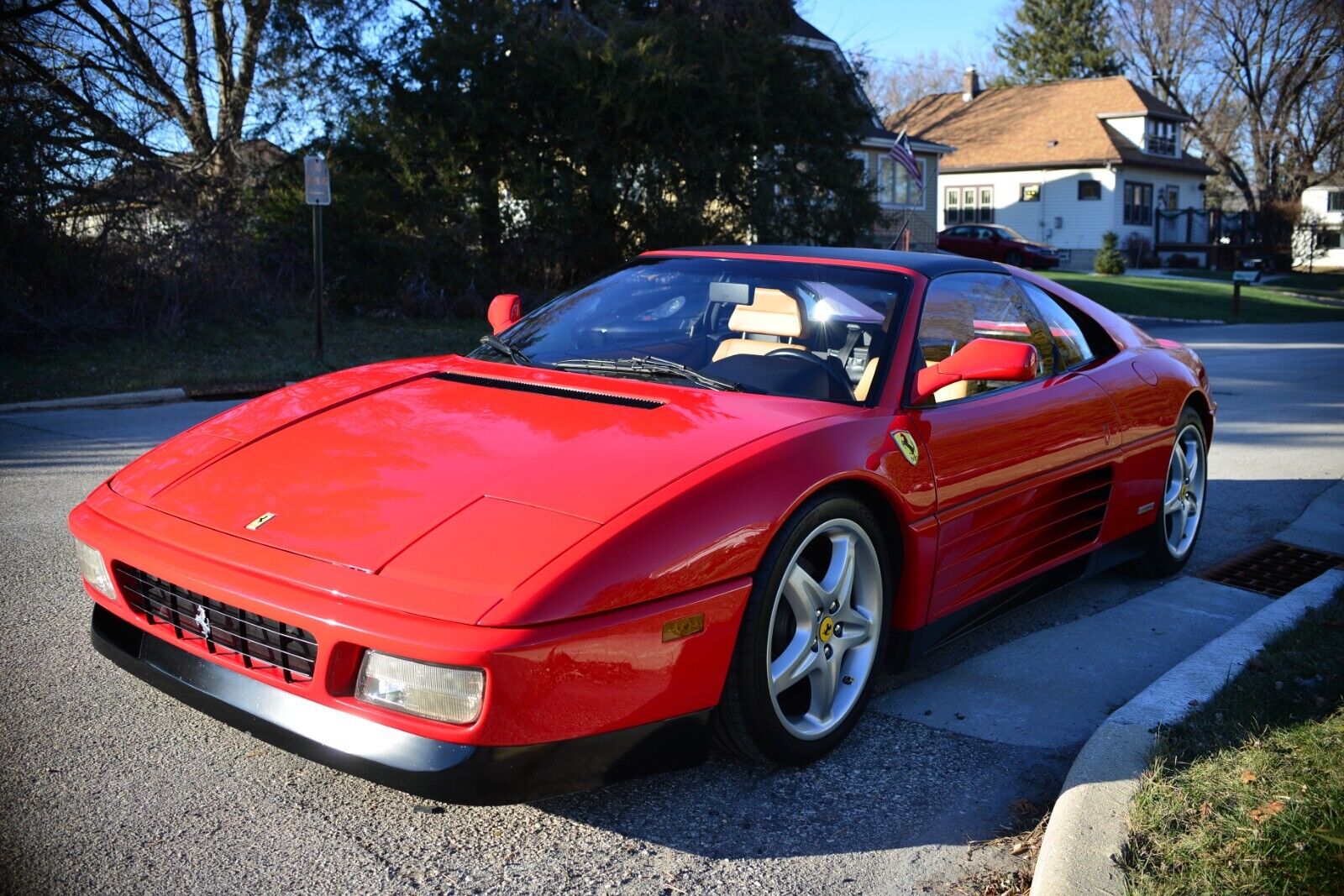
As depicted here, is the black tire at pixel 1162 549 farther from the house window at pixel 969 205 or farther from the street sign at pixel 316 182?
the house window at pixel 969 205

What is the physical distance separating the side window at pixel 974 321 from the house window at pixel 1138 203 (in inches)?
1799

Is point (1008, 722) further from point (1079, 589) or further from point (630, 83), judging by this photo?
point (630, 83)

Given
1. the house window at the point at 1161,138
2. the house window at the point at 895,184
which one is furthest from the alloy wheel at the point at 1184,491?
the house window at the point at 1161,138

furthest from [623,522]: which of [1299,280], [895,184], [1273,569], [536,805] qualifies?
[1299,280]

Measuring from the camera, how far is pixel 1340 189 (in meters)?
58.8

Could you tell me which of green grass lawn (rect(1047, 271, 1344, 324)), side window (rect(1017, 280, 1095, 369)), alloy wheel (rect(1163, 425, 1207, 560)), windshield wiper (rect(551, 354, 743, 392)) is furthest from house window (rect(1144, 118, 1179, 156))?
windshield wiper (rect(551, 354, 743, 392))

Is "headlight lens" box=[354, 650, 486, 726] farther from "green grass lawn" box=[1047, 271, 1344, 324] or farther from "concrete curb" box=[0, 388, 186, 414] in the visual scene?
"green grass lawn" box=[1047, 271, 1344, 324]

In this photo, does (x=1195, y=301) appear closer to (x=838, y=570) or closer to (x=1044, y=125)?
(x=1044, y=125)

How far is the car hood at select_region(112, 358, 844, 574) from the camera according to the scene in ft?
8.79

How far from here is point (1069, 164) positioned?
45.7m

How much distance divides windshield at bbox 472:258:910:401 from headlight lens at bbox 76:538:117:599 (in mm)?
1480

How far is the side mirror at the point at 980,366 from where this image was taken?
139 inches

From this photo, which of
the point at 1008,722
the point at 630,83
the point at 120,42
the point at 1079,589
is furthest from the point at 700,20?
the point at 1008,722

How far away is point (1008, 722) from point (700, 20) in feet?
59.4
